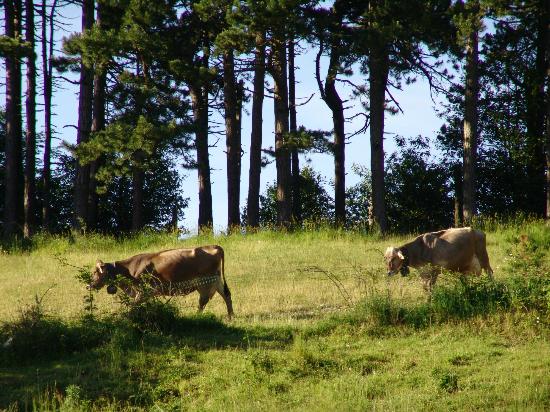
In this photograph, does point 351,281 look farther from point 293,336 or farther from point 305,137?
point 305,137

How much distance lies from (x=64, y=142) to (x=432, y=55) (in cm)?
1308

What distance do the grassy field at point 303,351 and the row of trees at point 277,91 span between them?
1191cm

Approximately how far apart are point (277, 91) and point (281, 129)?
1417mm

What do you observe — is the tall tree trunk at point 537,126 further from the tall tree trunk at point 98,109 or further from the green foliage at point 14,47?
the green foliage at point 14,47

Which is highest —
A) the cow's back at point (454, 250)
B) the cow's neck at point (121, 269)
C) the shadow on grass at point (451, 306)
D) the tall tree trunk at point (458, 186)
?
the tall tree trunk at point (458, 186)

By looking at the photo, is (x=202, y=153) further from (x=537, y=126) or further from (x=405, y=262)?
(x=405, y=262)

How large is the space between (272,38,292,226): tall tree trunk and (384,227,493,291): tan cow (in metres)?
12.1

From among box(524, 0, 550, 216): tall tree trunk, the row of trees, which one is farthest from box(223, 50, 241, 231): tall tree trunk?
box(524, 0, 550, 216): tall tree trunk

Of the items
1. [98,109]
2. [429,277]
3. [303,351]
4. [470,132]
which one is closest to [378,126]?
[470,132]

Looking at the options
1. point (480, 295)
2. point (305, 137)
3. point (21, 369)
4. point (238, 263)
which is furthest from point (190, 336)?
point (305, 137)

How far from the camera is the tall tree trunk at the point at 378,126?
29.9 m

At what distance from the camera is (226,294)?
16.8 metres

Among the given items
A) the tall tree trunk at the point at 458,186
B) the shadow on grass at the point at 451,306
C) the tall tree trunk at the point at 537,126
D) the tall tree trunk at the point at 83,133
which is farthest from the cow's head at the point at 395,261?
the tall tree trunk at the point at 83,133

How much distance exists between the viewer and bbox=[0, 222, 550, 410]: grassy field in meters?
11.0
